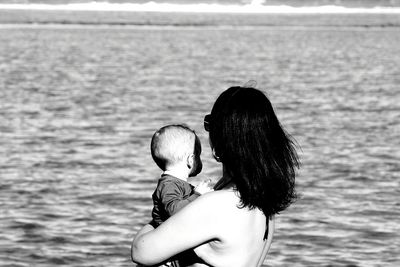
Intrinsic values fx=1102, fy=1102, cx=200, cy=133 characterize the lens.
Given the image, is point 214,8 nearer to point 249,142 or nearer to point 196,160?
point 196,160

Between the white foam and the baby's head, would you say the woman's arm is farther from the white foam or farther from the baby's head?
the white foam

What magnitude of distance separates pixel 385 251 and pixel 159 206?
7.56 m

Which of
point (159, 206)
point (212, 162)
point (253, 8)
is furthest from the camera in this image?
point (253, 8)

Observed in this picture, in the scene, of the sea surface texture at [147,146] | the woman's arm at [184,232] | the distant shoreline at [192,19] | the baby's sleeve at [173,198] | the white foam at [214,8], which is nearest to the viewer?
the woman's arm at [184,232]

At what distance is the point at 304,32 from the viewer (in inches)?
3647

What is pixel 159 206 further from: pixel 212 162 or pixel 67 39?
pixel 67 39

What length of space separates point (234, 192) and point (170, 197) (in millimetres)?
451

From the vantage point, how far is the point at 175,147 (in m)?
4.06

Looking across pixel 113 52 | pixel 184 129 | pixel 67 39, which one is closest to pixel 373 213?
pixel 184 129

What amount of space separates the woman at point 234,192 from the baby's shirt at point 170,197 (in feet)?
0.96

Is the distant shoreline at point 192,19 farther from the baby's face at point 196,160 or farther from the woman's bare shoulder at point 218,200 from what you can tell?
the woman's bare shoulder at point 218,200

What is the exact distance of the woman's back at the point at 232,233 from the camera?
11.5ft

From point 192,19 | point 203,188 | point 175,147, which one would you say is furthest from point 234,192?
point 192,19

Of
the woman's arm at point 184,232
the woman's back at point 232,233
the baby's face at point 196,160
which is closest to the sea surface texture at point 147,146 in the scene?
the baby's face at point 196,160
